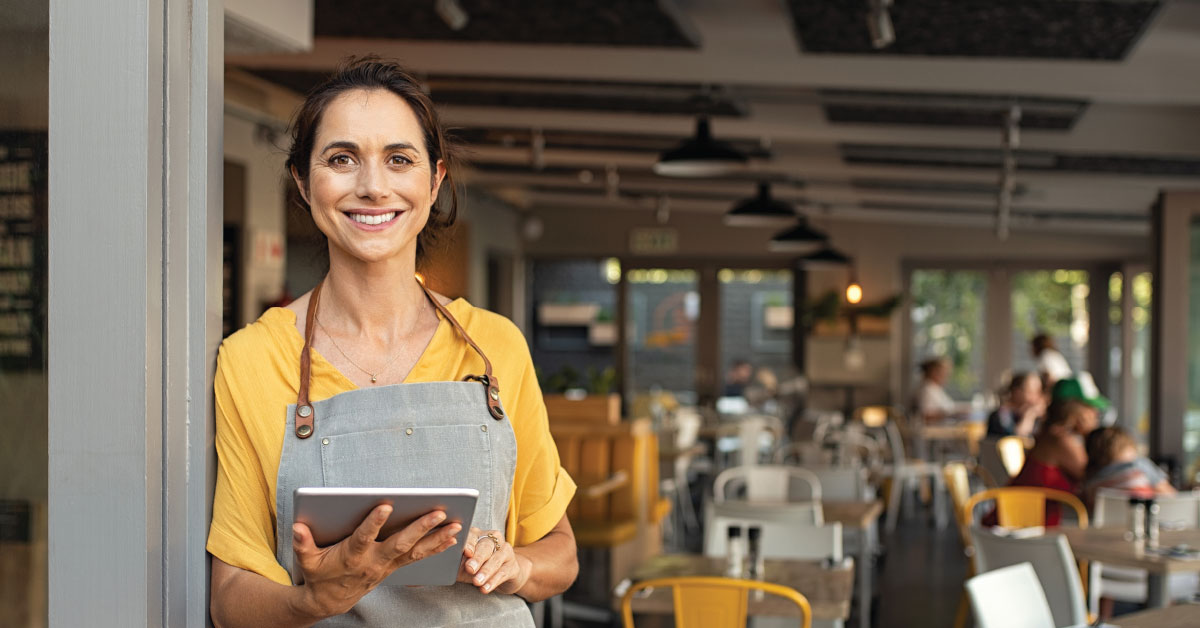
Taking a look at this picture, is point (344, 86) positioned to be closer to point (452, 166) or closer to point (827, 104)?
point (452, 166)

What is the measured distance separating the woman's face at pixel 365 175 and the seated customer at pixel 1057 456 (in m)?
5.89

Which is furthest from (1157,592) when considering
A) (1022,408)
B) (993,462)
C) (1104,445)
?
(1022,408)

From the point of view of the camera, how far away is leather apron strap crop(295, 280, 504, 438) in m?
1.59

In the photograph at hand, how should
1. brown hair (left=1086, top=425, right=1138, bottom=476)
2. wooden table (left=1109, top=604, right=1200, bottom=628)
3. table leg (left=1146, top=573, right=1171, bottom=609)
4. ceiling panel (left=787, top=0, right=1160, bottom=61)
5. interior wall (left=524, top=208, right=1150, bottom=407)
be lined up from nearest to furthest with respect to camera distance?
wooden table (left=1109, top=604, right=1200, bottom=628), table leg (left=1146, top=573, right=1171, bottom=609), ceiling panel (left=787, top=0, right=1160, bottom=61), brown hair (left=1086, top=425, right=1138, bottom=476), interior wall (left=524, top=208, right=1150, bottom=407)

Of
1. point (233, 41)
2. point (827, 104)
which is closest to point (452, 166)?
point (233, 41)

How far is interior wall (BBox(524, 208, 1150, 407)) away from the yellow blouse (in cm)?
1384

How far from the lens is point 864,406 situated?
1541 cm

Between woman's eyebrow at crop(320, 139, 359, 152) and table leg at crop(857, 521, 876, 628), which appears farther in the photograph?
table leg at crop(857, 521, 876, 628)

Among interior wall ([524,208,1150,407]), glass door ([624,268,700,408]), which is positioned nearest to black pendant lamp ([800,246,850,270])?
interior wall ([524,208,1150,407])

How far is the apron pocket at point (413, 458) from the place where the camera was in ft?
5.24

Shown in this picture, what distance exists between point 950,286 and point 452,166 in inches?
572

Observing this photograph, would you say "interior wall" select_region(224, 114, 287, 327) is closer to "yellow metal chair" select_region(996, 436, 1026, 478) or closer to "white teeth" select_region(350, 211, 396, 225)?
"yellow metal chair" select_region(996, 436, 1026, 478)

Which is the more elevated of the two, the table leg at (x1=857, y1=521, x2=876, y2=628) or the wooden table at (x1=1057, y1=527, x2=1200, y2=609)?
the wooden table at (x1=1057, y1=527, x2=1200, y2=609)

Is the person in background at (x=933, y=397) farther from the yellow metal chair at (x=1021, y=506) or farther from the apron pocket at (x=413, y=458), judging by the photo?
the apron pocket at (x=413, y=458)
